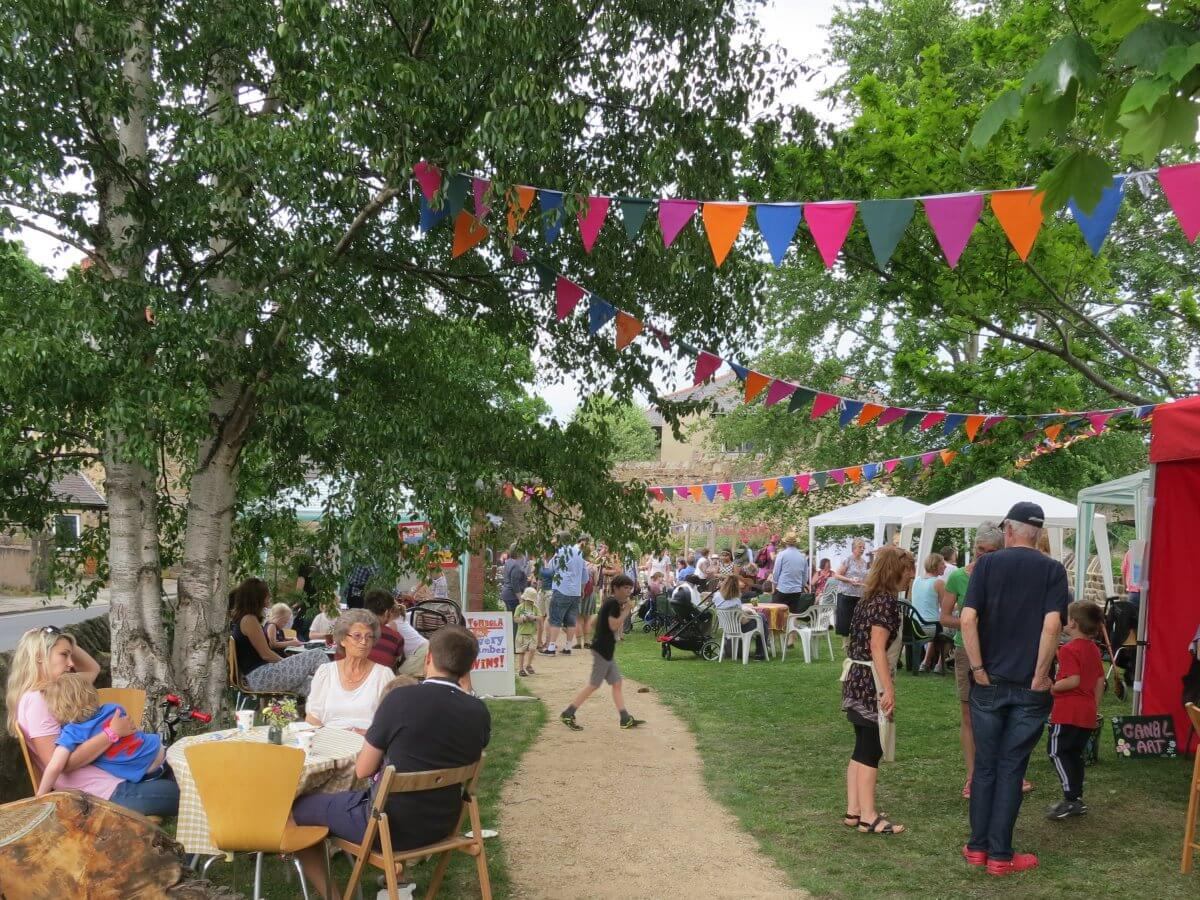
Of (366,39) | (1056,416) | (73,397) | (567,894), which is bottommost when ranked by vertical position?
(567,894)

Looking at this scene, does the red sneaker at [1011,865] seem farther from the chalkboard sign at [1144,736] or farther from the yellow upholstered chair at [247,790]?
the yellow upholstered chair at [247,790]

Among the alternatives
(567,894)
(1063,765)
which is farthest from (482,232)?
(1063,765)

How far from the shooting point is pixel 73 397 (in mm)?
6078

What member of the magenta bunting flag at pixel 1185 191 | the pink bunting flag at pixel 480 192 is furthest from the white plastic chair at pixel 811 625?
the magenta bunting flag at pixel 1185 191

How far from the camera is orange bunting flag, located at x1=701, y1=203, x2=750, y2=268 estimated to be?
5898 mm

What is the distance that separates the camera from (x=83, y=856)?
3.26 m

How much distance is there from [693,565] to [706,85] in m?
17.0

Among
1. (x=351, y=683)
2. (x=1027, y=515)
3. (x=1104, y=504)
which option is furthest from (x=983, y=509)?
(x=351, y=683)

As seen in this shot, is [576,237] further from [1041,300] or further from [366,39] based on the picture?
[1041,300]

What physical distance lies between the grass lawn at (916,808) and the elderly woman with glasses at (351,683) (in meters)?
2.14

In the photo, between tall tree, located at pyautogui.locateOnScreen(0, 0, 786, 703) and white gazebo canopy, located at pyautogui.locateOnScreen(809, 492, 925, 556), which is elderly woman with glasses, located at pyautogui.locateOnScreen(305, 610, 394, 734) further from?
white gazebo canopy, located at pyautogui.locateOnScreen(809, 492, 925, 556)

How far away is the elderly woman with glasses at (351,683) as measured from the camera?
537 centimetres

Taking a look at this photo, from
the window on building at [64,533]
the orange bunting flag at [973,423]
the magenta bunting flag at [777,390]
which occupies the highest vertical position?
the magenta bunting flag at [777,390]

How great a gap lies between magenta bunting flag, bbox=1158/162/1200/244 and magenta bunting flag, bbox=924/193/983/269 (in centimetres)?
87
